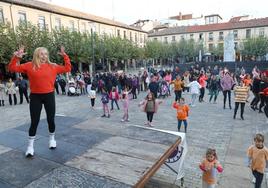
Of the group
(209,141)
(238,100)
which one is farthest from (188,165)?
(238,100)

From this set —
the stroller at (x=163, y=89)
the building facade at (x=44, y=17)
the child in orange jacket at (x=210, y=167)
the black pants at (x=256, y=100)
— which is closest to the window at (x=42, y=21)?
the building facade at (x=44, y=17)

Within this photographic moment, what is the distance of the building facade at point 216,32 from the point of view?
5216 cm

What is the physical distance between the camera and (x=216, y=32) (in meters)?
56.8

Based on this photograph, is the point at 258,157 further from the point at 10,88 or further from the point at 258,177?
the point at 10,88

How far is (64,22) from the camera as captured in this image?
3312cm

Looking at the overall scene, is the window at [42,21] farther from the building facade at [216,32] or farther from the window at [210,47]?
the window at [210,47]

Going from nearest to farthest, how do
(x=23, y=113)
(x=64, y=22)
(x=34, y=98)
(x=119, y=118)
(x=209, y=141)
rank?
(x=34, y=98)
(x=209, y=141)
(x=119, y=118)
(x=23, y=113)
(x=64, y=22)

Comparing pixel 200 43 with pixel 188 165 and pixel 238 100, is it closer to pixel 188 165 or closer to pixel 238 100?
pixel 238 100

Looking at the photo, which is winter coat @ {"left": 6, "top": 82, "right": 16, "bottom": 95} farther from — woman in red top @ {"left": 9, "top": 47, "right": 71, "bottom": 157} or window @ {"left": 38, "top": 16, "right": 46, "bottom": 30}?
window @ {"left": 38, "top": 16, "right": 46, "bottom": 30}

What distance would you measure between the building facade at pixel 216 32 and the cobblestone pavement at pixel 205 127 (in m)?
44.4

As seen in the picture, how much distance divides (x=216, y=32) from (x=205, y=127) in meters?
53.4

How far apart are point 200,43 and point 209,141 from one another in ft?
169

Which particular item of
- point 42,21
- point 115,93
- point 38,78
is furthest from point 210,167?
point 42,21

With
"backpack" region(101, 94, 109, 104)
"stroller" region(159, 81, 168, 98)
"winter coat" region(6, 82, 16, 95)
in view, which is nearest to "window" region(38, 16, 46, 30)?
"winter coat" region(6, 82, 16, 95)
